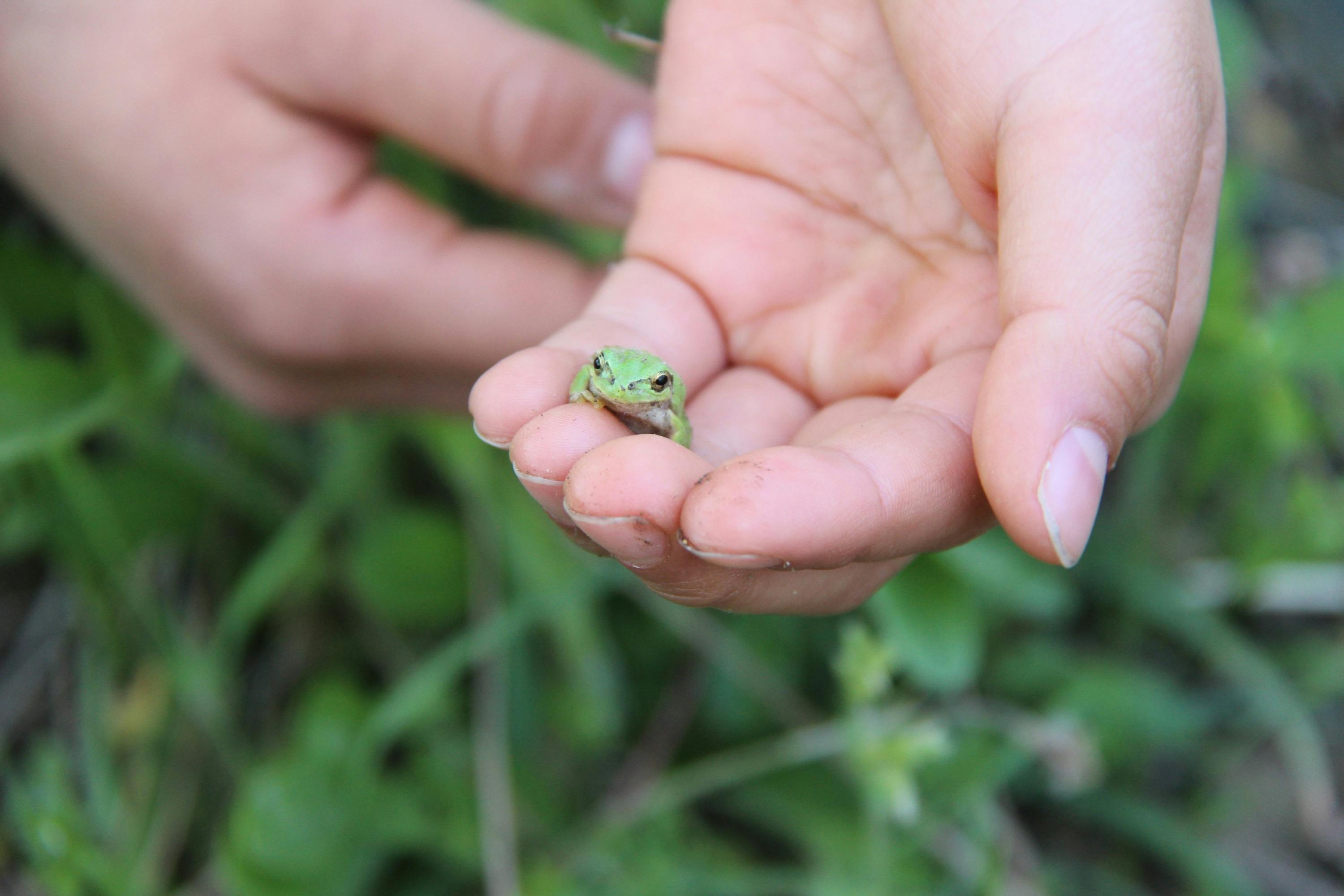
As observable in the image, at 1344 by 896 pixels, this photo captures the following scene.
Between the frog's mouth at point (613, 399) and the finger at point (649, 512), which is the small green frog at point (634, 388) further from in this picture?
the finger at point (649, 512)

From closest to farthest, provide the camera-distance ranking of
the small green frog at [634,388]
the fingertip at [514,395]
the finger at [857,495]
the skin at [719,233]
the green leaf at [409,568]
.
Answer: the finger at [857,495]
the skin at [719,233]
the fingertip at [514,395]
the small green frog at [634,388]
the green leaf at [409,568]

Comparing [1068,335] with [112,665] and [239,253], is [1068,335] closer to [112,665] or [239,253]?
[239,253]

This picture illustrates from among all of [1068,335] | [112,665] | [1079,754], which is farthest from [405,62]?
[1079,754]

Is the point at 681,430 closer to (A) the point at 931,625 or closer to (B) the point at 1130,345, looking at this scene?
(B) the point at 1130,345

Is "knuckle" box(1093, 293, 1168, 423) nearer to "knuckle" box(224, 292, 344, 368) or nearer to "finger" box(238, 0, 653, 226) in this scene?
"finger" box(238, 0, 653, 226)

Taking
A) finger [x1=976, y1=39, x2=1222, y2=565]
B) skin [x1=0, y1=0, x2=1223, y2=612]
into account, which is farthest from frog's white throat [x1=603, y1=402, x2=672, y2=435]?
finger [x1=976, y1=39, x2=1222, y2=565]

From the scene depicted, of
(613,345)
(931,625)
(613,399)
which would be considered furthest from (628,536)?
(931,625)

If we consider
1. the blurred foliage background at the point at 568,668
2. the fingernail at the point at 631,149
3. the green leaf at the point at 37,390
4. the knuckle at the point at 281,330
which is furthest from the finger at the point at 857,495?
the green leaf at the point at 37,390
